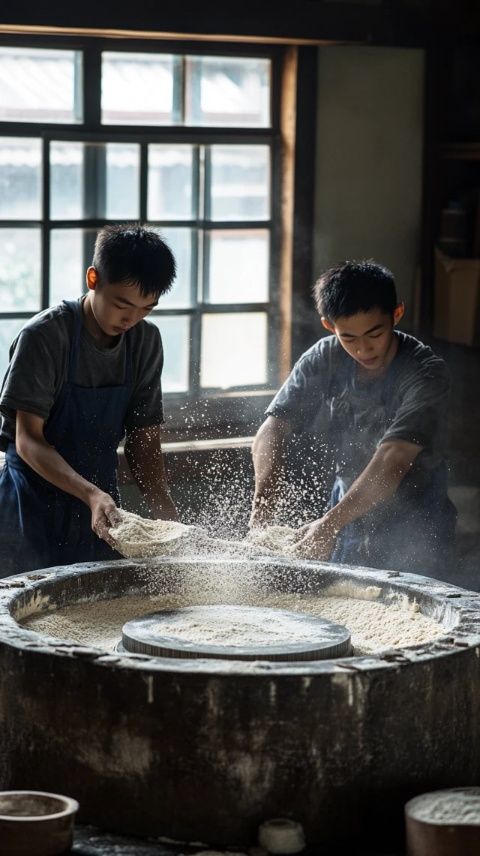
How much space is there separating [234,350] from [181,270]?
19.4 inches

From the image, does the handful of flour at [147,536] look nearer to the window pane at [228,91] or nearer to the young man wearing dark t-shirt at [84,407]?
the young man wearing dark t-shirt at [84,407]

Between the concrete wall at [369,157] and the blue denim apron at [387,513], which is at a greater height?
the concrete wall at [369,157]

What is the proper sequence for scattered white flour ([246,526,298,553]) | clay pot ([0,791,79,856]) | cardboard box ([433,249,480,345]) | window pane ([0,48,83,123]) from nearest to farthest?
clay pot ([0,791,79,856])
scattered white flour ([246,526,298,553])
window pane ([0,48,83,123])
cardboard box ([433,249,480,345])


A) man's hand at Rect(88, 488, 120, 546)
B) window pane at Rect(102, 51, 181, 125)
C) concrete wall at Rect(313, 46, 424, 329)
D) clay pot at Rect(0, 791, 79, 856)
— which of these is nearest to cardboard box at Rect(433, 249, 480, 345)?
concrete wall at Rect(313, 46, 424, 329)

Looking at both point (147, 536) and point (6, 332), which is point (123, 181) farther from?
point (147, 536)

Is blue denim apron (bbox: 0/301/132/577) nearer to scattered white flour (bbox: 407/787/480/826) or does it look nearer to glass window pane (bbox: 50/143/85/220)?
scattered white flour (bbox: 407/787/480/826)

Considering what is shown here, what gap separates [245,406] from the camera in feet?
20.7

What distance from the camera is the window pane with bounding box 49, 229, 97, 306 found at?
19.1ft

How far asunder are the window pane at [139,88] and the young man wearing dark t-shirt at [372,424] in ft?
6.38

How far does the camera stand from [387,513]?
4.42m

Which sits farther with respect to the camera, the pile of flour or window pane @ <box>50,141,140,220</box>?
window pane @ <box>50,141,140,220</box>

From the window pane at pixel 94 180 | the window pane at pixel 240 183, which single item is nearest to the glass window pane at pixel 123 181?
the window pane at pixel 94 180

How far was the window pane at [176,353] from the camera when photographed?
20.2 feet

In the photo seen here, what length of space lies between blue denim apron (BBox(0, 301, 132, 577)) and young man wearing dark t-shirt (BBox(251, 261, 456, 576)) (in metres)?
0.59
